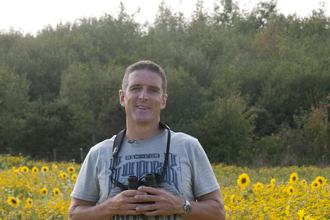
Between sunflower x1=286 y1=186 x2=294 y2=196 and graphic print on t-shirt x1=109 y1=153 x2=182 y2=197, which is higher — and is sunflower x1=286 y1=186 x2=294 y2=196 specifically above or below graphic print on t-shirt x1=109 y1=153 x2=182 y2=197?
below

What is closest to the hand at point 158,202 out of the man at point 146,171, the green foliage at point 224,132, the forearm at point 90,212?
the man at point 146,171

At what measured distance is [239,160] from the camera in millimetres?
21969

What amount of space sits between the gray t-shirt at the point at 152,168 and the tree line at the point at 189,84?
751 inches

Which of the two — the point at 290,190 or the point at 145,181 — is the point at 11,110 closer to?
the point at 290,190

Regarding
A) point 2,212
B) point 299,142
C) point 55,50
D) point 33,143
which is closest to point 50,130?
point 33,143

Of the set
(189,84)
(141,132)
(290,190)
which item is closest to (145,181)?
(141,132)

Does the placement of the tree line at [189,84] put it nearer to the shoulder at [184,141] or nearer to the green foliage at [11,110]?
the green foliage at [11,110]

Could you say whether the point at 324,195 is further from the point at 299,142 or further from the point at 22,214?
the point at 299,142

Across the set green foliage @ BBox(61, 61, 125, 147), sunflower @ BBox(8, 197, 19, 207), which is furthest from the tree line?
sunflower @ BBox(8, 197, 19, 207)

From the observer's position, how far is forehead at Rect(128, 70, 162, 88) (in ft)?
6.95

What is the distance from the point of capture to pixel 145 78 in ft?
6.95

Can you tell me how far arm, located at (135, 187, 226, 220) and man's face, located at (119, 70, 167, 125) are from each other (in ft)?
1.56

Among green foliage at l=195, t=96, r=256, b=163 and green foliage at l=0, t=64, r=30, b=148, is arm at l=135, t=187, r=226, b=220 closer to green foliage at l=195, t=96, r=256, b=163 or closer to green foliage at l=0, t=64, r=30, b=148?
green foliage at l=195, t=96, r=256, b=163

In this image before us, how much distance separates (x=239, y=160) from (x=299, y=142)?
15.2ft
